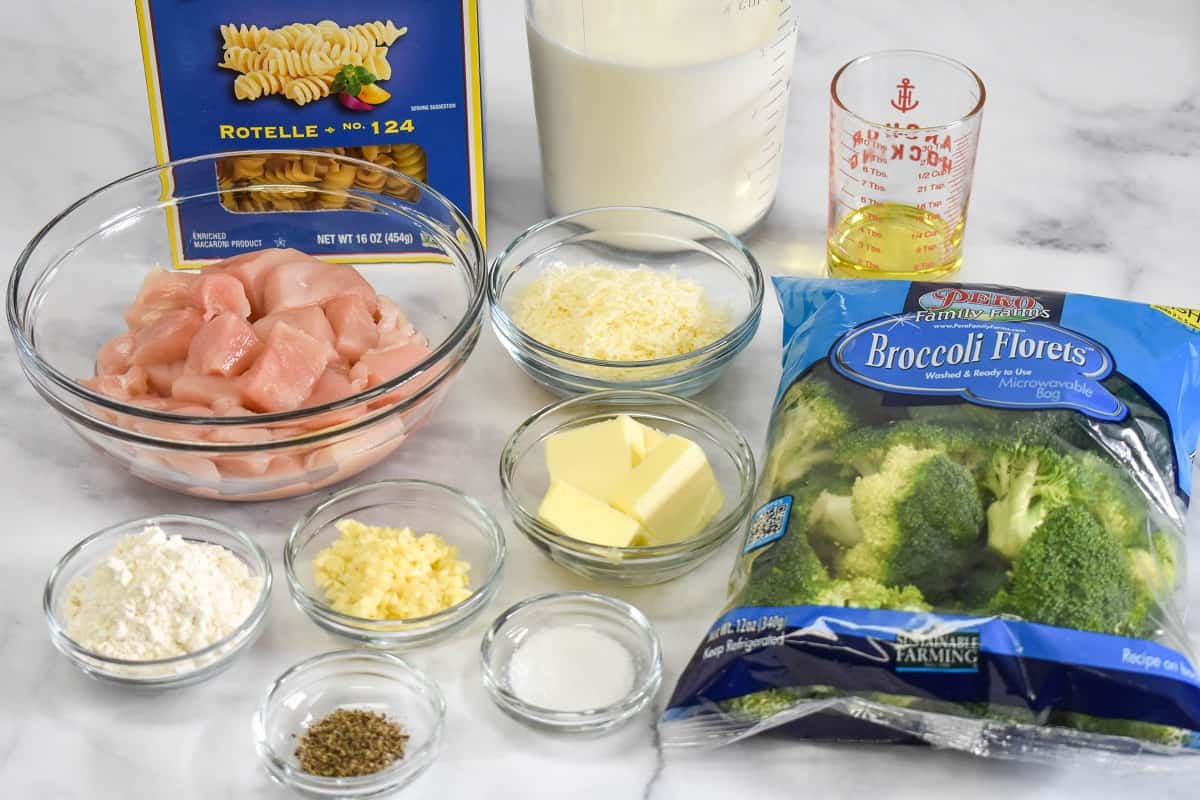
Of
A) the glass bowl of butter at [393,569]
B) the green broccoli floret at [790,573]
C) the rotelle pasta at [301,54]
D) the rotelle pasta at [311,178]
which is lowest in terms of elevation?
the glass bowl of butter at [393,569]

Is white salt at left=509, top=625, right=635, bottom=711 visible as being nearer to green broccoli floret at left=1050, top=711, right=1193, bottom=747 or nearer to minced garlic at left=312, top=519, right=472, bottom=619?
minced garlic at left=312, top=519, right=472, bottom=619

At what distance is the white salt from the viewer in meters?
1.59

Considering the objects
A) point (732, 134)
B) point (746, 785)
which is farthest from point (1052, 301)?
point (746, 785)

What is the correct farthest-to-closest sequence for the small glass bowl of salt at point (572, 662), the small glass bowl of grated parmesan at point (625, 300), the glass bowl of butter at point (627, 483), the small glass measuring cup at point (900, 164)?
the small glass measuring cup at point (900, 164)
the small glass bowl of grated parmesan at point (625, 300)
the glass bowl of butter at point (627, 483)
the small glass bowl of salt at point (572, 662)

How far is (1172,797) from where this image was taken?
1509mm

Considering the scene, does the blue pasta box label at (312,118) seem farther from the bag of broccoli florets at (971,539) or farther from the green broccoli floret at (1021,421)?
the green broccoli floret at (1021,421)

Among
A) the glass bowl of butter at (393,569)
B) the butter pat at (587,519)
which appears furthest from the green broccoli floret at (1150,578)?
the glass bowl of butter at (393,569)

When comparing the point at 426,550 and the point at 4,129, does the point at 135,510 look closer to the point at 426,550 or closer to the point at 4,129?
the point at 426,550

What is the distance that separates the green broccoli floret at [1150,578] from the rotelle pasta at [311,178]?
1039 millimetres

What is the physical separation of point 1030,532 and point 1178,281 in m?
0.78

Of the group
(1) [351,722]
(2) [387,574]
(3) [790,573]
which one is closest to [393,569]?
(2) [387,574]

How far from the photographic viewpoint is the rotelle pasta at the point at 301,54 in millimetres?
1988

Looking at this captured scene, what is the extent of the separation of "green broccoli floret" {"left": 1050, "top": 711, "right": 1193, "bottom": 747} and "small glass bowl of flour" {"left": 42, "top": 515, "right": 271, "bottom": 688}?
0.83 m

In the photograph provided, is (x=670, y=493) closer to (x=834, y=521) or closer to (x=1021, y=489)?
(x=834, y=521)
